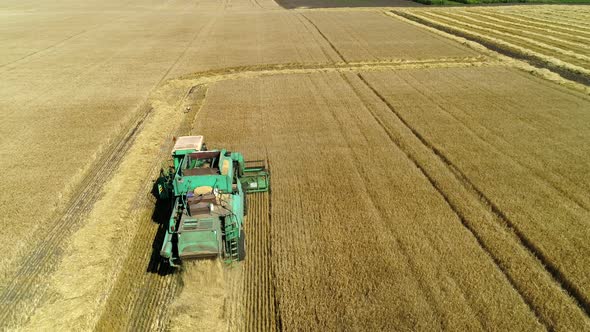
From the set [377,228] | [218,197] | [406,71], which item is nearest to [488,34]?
[406,71]

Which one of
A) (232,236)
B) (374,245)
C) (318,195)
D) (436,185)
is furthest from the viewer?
(436,185)

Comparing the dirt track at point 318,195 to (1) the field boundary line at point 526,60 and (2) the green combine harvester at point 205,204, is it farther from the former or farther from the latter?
(1) the field boundary line at point 526,60

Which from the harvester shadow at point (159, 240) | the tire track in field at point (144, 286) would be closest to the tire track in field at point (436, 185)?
the tire track in field at point (144, 286)

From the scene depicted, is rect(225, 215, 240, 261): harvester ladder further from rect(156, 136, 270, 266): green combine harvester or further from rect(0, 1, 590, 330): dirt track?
rect(0, 1, 590, 330): dirt track

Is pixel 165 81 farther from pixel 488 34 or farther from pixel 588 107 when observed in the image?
pixel 488 34

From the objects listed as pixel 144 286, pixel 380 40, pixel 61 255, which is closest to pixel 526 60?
pixel 380 40

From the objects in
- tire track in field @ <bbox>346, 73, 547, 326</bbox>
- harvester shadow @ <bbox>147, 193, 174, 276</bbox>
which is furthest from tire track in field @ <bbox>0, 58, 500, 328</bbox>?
tire track in field @ <bbox>346, 73, 547, 326</bbox>

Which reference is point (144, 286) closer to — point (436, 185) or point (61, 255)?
point (61, 255)
